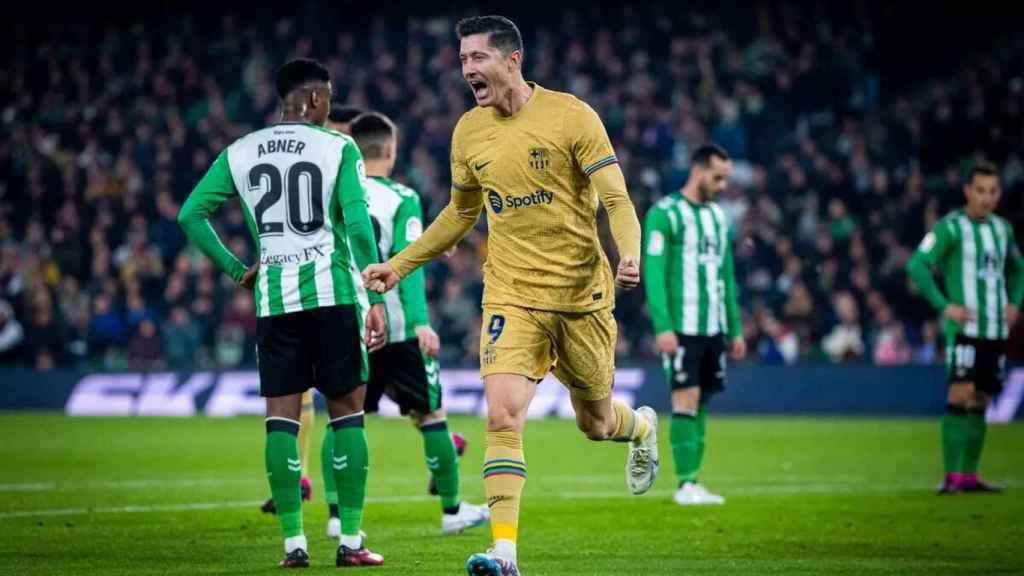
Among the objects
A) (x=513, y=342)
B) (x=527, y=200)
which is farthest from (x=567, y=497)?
(x=527, y=200)

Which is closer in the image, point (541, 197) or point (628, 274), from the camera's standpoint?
point (628, 274)

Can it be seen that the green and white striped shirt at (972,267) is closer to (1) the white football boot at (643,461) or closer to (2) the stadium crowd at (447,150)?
(1) the white football boot at (643,461)

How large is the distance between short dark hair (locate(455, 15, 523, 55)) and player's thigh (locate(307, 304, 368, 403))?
5.24 ft

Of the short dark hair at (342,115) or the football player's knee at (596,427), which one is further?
the short dark hair at (342,115)

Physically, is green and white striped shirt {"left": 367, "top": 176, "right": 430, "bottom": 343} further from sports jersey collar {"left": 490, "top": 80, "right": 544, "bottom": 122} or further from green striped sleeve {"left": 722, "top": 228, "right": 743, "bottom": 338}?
green striped sleeve {"left": 722, "top": 228, "right": 743, "bottom": 338}

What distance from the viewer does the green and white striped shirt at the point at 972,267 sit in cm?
1200

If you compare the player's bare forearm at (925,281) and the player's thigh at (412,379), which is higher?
the player's bare forearm at (925,281)

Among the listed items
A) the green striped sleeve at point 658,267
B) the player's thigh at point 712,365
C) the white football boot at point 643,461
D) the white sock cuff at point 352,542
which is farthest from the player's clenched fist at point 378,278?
the player's thigh at point 712,365

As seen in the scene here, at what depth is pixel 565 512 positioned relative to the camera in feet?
34.4

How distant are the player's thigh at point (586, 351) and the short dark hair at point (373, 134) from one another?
2.63 meters

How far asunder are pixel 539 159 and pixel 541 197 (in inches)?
7.0

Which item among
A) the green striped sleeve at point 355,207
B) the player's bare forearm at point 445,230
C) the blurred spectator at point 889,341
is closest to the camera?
the player's bare forearm at point 445,230

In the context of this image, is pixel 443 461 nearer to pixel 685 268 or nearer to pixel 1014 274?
pixel 685 268

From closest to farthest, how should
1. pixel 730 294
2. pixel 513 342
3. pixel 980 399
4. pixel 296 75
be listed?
pixel 513 342 < pixel 296 75 < pixel 730 294 < pixel 980 399
